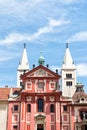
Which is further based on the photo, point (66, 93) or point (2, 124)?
point (66, 93)

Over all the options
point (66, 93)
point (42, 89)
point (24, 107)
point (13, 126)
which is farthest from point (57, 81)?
point (66, 93)

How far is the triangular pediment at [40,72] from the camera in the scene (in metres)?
69.8

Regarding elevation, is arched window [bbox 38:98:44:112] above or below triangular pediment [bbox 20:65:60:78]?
below

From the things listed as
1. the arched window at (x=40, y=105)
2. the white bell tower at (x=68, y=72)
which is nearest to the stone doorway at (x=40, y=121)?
the arched window at (x=40, y=105)

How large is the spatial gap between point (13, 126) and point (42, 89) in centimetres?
982

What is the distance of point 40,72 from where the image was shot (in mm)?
70312

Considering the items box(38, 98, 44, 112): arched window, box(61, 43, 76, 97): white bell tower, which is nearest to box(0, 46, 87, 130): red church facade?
box(38, 98, 44, 112): arched window

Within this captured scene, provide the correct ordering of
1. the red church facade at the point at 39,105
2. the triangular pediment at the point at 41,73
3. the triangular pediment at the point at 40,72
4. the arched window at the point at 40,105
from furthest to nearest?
the triangular pediment at the point at 41,73
the triangular pediment at the point at 40,72
the arched window at the point at 40,105
the red church facade at the point at 39,105

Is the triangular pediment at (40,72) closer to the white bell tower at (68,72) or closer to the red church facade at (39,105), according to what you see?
the red church facade at (39,105)

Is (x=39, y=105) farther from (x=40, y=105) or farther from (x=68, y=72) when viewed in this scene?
(x=68, y=72)

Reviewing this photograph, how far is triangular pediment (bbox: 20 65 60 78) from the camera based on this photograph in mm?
69812

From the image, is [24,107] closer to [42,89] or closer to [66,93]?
[42,89]

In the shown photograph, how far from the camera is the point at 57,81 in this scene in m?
69.6

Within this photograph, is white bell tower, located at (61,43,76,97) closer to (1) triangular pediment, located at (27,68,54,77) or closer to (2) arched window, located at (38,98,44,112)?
(1) triangular pediment, located at (27,68,54,77)
